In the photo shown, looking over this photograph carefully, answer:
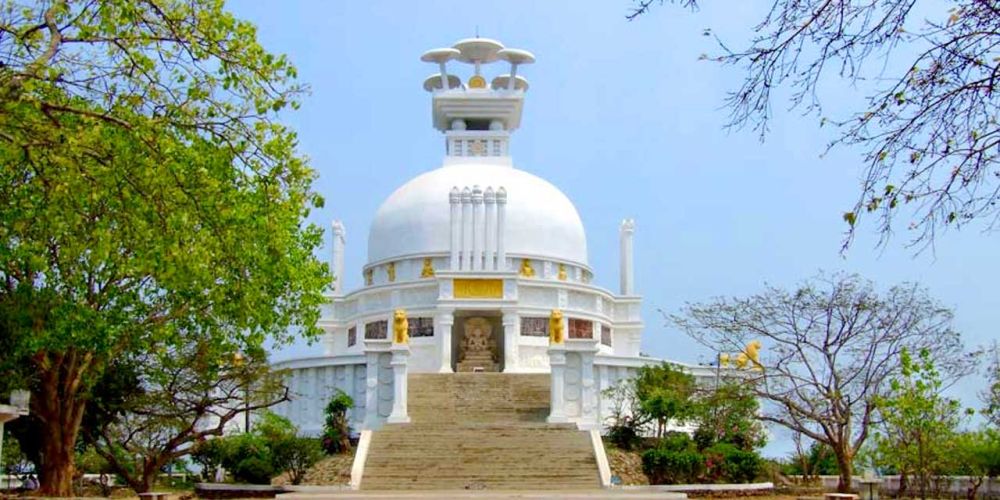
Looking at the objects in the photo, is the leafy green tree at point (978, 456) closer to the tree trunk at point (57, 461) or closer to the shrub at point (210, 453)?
the shrub at point (210, 453)

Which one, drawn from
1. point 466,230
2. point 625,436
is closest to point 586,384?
point 625,436

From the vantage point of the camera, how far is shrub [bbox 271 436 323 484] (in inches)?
1075

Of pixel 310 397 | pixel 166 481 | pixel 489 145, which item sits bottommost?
pixel 166 481

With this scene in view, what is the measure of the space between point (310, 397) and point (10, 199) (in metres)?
24.4

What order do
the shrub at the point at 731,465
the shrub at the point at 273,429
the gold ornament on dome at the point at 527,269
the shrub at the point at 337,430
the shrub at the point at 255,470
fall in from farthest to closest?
the gold ornament on dome at the point at 527,269 → the shrub at the point at 337,430 → the shrub at the point at 273,429 → the shrub at the point at 255,470 → the shrub at the point at 731,465

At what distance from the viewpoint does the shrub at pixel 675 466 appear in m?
26.5

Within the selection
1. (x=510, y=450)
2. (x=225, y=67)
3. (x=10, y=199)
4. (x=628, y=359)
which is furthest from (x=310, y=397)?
→ (x=225, y=67)

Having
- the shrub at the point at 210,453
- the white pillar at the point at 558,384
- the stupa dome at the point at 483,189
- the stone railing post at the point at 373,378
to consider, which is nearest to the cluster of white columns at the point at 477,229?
the stupa dome at the point at 483,189

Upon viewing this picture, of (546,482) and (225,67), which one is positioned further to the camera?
(546,482)

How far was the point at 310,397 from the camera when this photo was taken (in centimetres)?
3975

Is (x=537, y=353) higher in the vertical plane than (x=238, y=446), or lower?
higher

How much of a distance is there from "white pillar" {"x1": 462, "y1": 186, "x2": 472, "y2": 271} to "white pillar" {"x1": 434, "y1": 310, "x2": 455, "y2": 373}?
268 cm

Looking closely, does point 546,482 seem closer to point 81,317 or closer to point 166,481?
point 81,317

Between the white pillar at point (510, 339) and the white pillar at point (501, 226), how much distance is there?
90.3 inches
